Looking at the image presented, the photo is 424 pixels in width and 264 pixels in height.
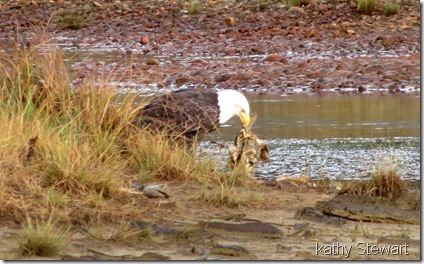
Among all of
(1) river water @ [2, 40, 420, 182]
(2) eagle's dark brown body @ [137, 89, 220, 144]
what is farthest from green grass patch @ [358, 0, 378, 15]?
(2) eagle's dark brown body @ [137, 89, 220, 144]

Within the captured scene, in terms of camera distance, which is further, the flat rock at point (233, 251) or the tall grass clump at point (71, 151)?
the tall grass clump at point (71, 151)

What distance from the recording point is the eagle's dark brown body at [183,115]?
25.1 ft

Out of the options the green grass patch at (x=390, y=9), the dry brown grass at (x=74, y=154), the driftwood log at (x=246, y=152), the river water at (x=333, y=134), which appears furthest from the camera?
the green grass patch at (x=390, y=9)

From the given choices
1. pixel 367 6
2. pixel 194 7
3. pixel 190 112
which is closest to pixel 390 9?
pixel 367 6

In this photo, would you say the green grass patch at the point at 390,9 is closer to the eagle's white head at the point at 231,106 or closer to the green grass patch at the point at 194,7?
the green grass patch at the point at 194,7

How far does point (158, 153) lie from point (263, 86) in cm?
651

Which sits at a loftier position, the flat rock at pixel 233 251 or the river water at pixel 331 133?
the flat rock at pixel 233 251

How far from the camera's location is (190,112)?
7.89m

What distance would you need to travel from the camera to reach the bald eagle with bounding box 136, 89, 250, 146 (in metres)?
7.66

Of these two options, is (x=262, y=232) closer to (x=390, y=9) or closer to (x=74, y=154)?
(x=74, y=154)

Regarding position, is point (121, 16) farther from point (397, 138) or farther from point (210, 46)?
point (397, 138)

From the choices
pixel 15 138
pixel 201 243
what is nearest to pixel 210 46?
pixel 15 138

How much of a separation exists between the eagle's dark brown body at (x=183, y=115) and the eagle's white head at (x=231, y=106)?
42mm

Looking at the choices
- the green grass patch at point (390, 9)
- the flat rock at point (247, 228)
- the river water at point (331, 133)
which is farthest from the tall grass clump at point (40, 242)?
the green grass patch at point (390, 9)
